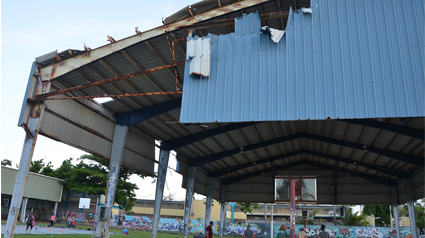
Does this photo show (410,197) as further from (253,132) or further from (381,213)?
(381,213)

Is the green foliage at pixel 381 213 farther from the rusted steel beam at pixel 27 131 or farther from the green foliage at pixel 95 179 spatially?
the rusted steel beam at pixel 27 131

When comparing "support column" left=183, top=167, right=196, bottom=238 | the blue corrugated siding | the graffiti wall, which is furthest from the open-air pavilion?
the graffiti wall

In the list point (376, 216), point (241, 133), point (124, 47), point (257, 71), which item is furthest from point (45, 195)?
point (376, 216)

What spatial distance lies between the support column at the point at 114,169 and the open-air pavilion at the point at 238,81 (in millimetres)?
78

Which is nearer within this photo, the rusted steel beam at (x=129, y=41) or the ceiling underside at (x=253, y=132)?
the rusted steel beam at (x=129, y=41)

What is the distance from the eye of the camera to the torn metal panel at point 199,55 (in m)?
14.3

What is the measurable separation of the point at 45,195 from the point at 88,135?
30.1 meters

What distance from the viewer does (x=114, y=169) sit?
20719 mm

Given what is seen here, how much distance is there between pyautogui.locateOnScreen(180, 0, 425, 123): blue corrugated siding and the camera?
12.3 meters

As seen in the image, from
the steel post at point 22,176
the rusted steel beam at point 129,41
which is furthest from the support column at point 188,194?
the rusted steel beam at point 129,41

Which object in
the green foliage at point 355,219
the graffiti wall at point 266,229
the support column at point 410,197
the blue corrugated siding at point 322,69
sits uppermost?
the blue corrugated siding at point 322,69

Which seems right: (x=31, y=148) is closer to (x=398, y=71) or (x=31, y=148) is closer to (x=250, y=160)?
(x=398, y=71)

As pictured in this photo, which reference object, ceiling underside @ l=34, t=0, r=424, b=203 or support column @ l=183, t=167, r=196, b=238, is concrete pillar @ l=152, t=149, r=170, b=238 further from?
support column @ l=183, t=167, r=196, b=238

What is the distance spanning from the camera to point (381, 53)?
41.8ft
